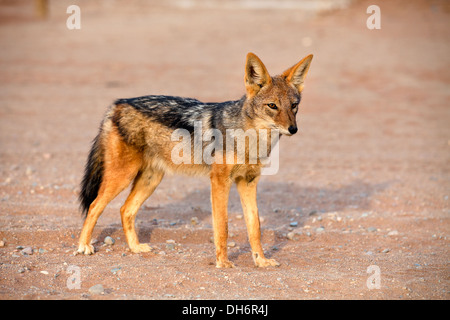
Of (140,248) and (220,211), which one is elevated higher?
(220,211)

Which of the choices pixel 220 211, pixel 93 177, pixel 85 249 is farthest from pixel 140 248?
pixel 220 211

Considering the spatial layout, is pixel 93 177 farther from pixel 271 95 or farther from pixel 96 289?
pixel 271 95

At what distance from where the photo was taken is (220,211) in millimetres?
5535

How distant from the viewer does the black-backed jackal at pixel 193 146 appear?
5458mm

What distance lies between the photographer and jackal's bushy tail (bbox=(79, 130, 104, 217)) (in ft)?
19.5

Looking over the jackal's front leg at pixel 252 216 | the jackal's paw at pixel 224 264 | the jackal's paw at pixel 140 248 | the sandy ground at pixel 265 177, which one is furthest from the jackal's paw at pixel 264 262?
the jackal's paw at pixel 140 248

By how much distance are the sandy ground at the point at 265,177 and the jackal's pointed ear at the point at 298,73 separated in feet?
6.01

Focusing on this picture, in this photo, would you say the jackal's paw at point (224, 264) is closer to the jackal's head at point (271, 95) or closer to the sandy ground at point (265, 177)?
the sandy ground at point (265, 177)

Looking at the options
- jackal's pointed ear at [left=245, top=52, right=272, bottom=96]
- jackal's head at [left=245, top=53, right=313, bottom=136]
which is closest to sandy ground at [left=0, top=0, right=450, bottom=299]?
jackal's head at [left=245, top=53, right=313, bottom=136]

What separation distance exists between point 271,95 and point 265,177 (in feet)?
12.0

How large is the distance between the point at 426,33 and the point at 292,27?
187 inches

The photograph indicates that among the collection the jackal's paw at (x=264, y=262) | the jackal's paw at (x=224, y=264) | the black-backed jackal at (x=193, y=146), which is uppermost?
the black-backed jackal at (x=193, y=146)

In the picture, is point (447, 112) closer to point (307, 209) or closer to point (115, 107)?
point (307, 209)

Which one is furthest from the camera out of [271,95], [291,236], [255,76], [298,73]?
[291,236]
